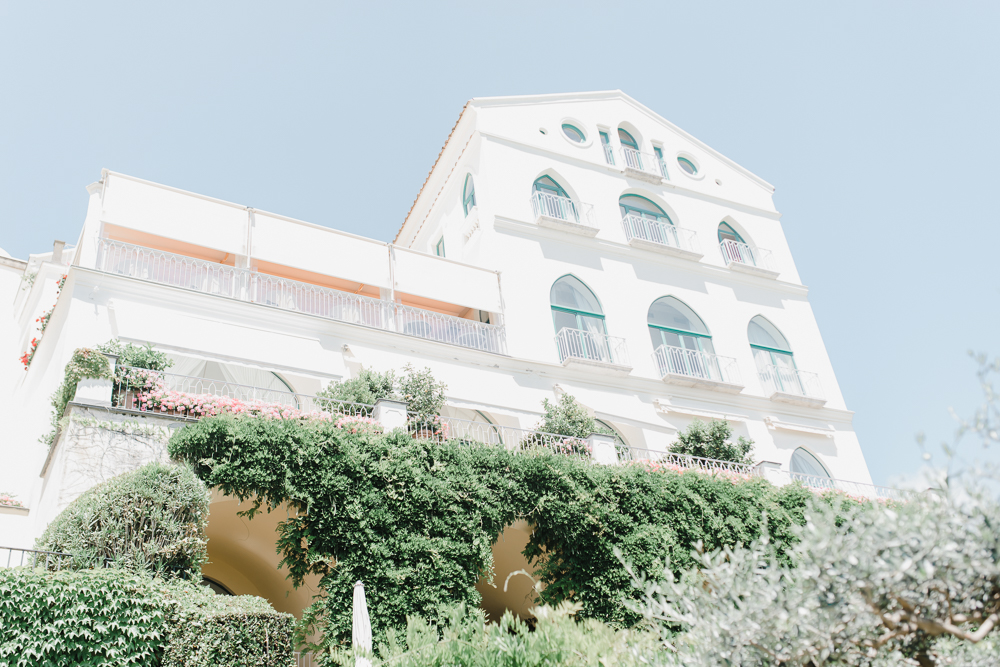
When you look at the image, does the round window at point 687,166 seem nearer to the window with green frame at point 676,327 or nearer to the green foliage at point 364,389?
the window with green frame at point 676,327

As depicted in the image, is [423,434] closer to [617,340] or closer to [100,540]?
[100,540]

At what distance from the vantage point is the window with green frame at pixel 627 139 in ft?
79.9

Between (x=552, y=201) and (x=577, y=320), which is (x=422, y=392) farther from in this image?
(x=552, y=201)

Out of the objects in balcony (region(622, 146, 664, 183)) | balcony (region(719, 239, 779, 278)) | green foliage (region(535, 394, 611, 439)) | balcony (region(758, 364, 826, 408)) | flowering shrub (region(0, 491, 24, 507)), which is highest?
balcony (region(622, 146, 664, 183))

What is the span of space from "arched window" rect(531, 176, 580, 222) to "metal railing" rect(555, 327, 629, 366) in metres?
3.50

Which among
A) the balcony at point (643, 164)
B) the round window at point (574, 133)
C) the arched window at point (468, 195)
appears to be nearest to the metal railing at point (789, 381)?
the balcony at point (643, 164)

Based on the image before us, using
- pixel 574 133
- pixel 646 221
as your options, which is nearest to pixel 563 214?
pixel 646 221

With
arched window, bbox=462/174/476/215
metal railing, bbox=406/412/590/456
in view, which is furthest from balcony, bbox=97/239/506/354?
arched window, bbox=462/174/476/215

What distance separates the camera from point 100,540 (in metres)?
8.88

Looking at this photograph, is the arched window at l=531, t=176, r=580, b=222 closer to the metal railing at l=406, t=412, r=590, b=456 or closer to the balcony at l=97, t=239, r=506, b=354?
the balcony at l=97, t=239, r=506, b=354

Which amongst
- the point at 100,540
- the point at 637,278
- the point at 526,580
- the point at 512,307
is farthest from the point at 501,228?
the point at 100,540

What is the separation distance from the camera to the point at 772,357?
859 inches

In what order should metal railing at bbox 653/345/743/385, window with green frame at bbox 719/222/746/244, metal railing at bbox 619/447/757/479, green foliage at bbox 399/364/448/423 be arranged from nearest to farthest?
1. green foliage at bbox 399/364/448/423
2. metal railing at bbox 619/447/757/479
3. metal railing at bbox 653/345/743/385
4. window with green frame at bbox 719/222/746/244

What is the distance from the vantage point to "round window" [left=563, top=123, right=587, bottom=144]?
76.1 feet
